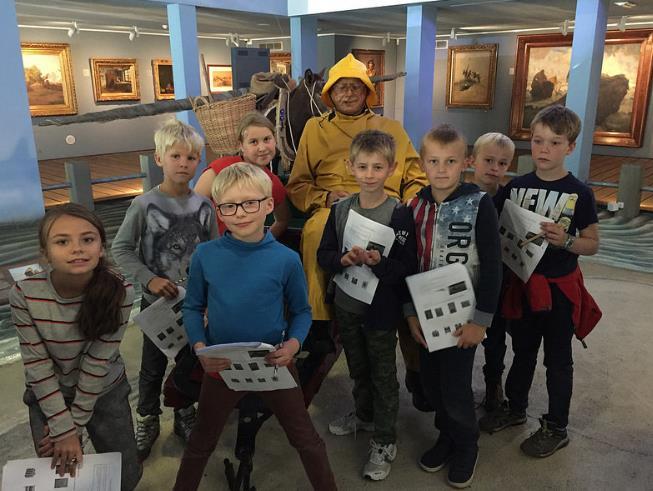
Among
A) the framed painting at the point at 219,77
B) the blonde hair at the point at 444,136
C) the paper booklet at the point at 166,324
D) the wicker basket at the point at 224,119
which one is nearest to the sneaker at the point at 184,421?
the paper booklet at the point at 166,324

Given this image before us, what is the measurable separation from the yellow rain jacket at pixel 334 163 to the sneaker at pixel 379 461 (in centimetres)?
117

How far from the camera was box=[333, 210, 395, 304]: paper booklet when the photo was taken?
2262mm

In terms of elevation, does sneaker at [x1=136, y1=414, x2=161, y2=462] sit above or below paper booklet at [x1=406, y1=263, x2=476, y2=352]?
below

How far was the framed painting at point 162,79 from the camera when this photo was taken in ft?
43.8

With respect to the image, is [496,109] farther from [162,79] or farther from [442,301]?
[442,301]

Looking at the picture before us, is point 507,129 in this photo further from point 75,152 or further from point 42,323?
point 42,323

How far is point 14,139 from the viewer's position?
629cm

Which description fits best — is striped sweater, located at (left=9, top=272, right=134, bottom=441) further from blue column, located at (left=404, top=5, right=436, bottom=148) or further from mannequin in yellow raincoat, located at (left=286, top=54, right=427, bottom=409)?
blue column, located at (left=404, top=5, right=436, bottom=148)

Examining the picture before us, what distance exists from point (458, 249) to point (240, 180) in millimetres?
923

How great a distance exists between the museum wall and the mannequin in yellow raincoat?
34.1 feet

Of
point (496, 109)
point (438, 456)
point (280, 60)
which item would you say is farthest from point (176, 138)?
point (280, 60)

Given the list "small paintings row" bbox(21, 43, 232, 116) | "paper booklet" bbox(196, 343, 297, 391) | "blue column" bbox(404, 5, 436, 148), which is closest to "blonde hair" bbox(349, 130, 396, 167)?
"paper booklet" bbox(196, 343, 297, 391)

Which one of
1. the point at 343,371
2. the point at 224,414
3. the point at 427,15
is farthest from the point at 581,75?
the point at 224,414

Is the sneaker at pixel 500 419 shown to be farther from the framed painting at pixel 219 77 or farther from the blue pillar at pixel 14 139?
the framed painting at pixel 219 77
